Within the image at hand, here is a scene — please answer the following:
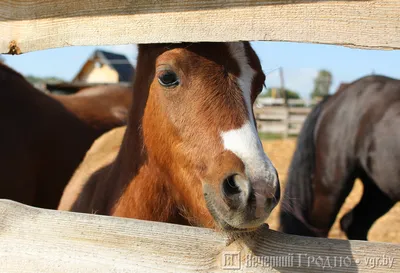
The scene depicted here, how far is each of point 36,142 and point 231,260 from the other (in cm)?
266

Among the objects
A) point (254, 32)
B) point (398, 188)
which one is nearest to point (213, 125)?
point (254, 32)

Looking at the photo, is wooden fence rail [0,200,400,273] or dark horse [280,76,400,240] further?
dark horse [280,76,400,240]

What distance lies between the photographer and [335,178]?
4.86 metres

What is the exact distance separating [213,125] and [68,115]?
106 inches

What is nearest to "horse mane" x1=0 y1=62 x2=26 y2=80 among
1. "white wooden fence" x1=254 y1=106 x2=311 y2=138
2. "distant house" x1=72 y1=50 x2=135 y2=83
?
"white wooden fence" x1=254 y1=106 x2=311 y2=138

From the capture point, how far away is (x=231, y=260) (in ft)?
4.18

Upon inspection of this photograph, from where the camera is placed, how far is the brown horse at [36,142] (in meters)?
3.27

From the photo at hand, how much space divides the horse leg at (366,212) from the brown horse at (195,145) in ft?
11.8

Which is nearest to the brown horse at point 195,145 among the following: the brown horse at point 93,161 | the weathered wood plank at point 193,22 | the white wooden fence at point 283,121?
the weathered wood plank at point 193,22

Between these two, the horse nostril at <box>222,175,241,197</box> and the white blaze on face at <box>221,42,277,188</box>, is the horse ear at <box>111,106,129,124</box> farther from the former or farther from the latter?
the horse nostril at <box>222,175,241,197</box>

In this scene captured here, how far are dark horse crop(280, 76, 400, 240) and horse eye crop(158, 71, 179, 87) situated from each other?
9.75 feet

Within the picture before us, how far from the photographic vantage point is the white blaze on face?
1.50 meters

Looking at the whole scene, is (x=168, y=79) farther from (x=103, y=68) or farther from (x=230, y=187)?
(x=103, y=68)

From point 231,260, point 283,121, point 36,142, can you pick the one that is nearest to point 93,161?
point 36,142
